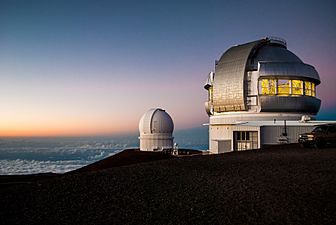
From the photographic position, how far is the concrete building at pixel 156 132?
1517 inches

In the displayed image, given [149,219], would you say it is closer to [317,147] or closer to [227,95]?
[317,147]

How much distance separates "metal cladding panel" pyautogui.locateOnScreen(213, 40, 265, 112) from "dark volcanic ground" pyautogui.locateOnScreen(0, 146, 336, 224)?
1773cm

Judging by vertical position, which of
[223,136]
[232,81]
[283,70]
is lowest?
[223,136]

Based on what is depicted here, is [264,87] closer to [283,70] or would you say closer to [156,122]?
[283,70]

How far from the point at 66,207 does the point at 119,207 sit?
137 centimetres

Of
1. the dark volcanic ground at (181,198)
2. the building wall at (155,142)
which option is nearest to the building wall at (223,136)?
the building wall at (155,142)

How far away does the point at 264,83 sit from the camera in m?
28.0

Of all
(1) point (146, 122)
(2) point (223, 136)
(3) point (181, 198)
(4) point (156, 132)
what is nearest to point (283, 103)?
(2) point (223, 136)

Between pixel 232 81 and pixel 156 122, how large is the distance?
513 inches

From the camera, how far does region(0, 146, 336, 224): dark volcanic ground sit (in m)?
6.65

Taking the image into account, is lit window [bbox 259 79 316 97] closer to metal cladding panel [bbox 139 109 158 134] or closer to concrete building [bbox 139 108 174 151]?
concrete building [bbox 139 108 174 151]

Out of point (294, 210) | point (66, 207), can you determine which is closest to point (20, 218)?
point (66, 207)

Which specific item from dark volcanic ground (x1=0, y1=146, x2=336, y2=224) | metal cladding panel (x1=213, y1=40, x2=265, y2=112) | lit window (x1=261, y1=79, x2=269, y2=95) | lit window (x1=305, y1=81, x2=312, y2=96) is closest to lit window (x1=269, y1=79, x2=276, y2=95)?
lit window (x1=261, y1=79, x2=269, y2=95)

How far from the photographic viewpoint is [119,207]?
24.1ft
